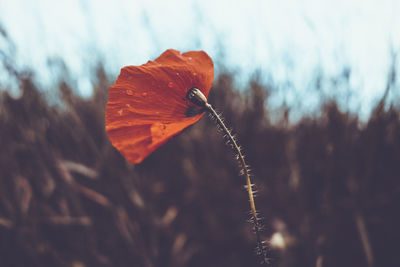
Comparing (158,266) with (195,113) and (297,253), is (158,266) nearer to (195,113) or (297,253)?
(297,253)

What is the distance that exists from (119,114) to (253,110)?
1.10 meters

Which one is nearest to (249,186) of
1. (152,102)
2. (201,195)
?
(152,102)

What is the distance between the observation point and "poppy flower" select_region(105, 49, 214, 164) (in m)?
0.48

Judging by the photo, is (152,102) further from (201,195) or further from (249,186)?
(201,195)

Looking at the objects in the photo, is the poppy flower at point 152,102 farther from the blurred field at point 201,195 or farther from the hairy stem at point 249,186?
the blurred field at point 201,195

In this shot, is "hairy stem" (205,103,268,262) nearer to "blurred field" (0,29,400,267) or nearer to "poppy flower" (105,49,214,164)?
"poppy flower" (105,49,214,164)

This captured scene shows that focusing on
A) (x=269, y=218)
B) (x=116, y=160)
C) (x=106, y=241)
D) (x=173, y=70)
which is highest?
(x=173, y=70)

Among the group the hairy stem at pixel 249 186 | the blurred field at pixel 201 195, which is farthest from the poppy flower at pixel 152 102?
the blurred field at pixel 201 195

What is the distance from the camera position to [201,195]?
1.41 meters

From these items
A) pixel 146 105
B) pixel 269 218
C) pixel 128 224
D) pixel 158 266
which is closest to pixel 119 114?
pixel 146 105

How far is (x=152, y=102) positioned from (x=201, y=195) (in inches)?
38.7

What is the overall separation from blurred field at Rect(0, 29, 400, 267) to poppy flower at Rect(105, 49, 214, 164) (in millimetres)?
679

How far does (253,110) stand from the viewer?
1.49 metres

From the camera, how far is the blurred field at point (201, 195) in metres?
1.09
